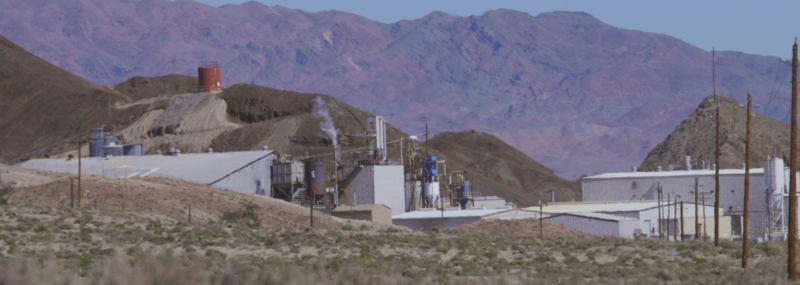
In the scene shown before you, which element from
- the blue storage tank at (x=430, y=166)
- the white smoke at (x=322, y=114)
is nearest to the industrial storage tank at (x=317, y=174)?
the blue storage tank at (x=430, y=166)

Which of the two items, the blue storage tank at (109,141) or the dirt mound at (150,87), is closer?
the blue storage tank at (109,141)

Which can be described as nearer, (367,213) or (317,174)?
(367,213)

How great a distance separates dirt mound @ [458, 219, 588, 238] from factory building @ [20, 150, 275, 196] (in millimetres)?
17073

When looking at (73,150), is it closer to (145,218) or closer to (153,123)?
(153,123)

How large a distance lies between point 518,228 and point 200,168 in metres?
25.9

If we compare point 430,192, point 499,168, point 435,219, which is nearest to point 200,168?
point 430,192

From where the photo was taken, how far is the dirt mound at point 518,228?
202ft

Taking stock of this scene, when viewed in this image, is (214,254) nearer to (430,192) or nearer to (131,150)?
(430,192)

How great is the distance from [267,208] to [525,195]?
68382 millimetres

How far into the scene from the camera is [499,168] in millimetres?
142500

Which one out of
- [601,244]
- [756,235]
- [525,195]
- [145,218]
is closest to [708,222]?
[756,235]

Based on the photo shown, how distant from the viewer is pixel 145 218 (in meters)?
49.8

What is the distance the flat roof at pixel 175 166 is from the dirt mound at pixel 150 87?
247ft

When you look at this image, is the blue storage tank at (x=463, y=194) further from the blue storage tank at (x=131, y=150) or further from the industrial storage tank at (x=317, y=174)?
the blue storage tank at (x=131, y=150)
